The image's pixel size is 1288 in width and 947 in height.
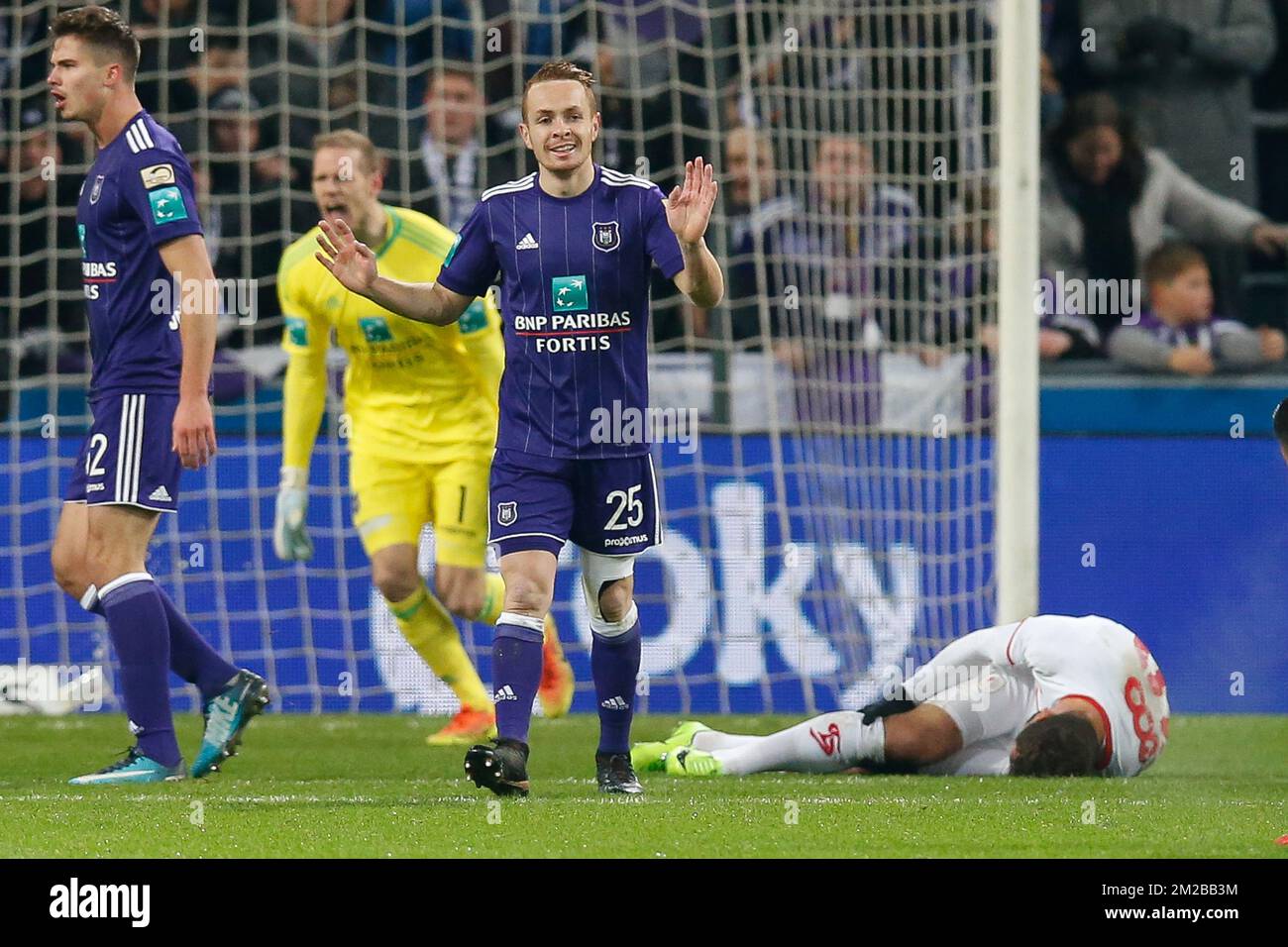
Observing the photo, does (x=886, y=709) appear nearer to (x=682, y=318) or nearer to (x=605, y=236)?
(x=605, y=236)

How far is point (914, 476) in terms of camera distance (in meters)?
9.29

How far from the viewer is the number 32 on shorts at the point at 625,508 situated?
582 cm

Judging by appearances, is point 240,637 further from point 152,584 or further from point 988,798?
point 988,798

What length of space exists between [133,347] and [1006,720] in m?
2.73

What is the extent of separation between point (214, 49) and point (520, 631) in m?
5.67

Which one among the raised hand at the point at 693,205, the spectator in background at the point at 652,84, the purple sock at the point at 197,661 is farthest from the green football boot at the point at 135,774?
the spectator in background at the point at 652,84

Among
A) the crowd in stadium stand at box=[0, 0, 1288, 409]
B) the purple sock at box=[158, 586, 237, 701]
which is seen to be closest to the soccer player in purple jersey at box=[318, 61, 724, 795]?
the purple sock at box=[158, 586, 237, 701]

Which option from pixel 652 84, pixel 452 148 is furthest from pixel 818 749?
pixel 652 84

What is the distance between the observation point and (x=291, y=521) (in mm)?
7902

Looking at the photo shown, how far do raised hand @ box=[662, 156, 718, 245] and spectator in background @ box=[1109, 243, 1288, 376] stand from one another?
487cm

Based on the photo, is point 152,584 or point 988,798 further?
point 152,584

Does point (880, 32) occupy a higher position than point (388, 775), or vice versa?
point (880, 32)

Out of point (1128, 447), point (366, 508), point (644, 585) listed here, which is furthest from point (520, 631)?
point (1128, 447)

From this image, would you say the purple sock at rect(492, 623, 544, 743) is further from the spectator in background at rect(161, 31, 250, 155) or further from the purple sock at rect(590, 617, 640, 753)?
the spectator in background at rect(161, 31, 250, 155)
